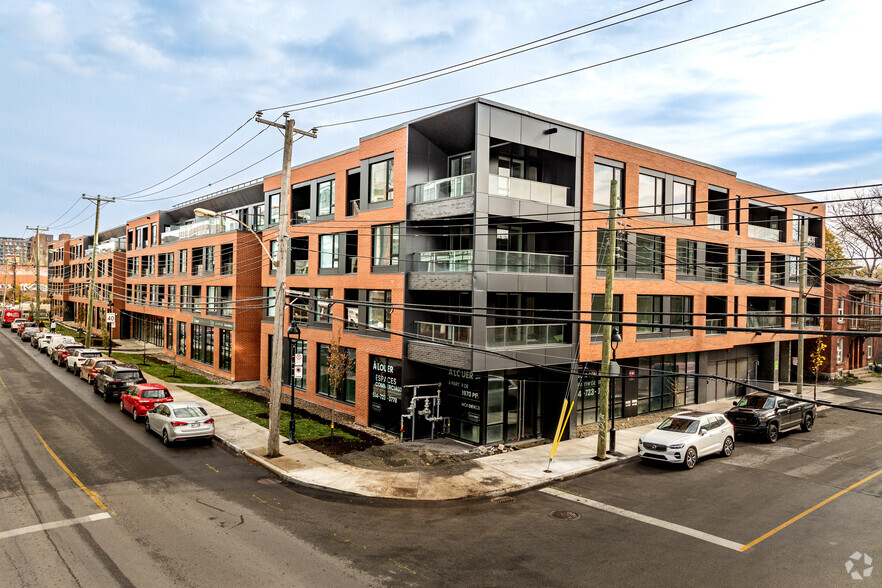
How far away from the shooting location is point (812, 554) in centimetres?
1117

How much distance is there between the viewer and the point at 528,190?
2066cm

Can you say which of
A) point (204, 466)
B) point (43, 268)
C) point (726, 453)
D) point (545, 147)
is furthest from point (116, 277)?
point (43, 268)

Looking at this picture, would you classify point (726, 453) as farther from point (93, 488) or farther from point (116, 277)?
point (116, 277)

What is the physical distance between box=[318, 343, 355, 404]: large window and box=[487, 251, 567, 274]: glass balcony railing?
8788 mm

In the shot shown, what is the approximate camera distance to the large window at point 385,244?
72.9ft

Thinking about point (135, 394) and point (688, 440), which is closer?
point (688, 440)

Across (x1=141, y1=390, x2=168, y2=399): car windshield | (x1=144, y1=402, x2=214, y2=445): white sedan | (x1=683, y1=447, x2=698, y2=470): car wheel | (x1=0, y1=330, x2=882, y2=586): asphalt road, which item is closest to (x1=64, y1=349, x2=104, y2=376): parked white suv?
(x1=141, y1=390, x2=168, y2=399): car windshield

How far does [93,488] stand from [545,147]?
19.1m

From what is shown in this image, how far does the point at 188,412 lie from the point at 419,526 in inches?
448

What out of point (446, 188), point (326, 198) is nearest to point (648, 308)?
point (446, 188)

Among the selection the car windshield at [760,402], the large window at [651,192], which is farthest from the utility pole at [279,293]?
the car windshield at [760,402]

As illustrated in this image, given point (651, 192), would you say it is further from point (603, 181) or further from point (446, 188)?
point (446, 188)

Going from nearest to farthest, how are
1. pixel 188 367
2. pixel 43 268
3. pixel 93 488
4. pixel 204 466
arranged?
pixel 93 488 < pixel 204 466 < pixel 188 367 < pixel 43 268

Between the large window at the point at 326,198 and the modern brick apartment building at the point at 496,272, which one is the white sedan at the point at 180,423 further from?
the large window at the point at 326,198
